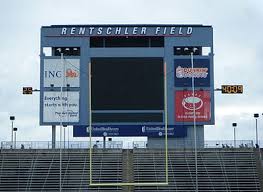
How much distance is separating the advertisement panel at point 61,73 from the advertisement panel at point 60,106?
444 millimetres

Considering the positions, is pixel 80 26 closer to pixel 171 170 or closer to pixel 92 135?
pixel 92 135

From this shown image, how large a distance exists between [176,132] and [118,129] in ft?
8.56

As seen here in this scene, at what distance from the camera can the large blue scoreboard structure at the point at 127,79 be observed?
33.2m

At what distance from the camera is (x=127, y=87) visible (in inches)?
1310

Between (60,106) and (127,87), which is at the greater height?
(127,87)

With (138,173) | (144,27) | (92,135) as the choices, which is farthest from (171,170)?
(144,27)

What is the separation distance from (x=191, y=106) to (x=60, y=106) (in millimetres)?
5833

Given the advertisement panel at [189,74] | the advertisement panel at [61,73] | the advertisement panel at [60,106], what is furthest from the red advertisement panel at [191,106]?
the advertisement panel at [61,73]

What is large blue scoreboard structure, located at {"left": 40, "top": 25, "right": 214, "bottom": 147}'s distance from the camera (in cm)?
3322

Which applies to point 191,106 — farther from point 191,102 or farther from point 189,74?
point 189,74

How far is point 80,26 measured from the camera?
34.5 m

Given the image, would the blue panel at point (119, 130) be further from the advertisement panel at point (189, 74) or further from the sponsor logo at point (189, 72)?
the sponsor logo at point (189, 72)

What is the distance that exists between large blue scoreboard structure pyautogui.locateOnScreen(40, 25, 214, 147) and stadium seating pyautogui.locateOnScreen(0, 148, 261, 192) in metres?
1.14

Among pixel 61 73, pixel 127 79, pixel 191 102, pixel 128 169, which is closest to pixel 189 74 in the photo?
pixel 191 102
